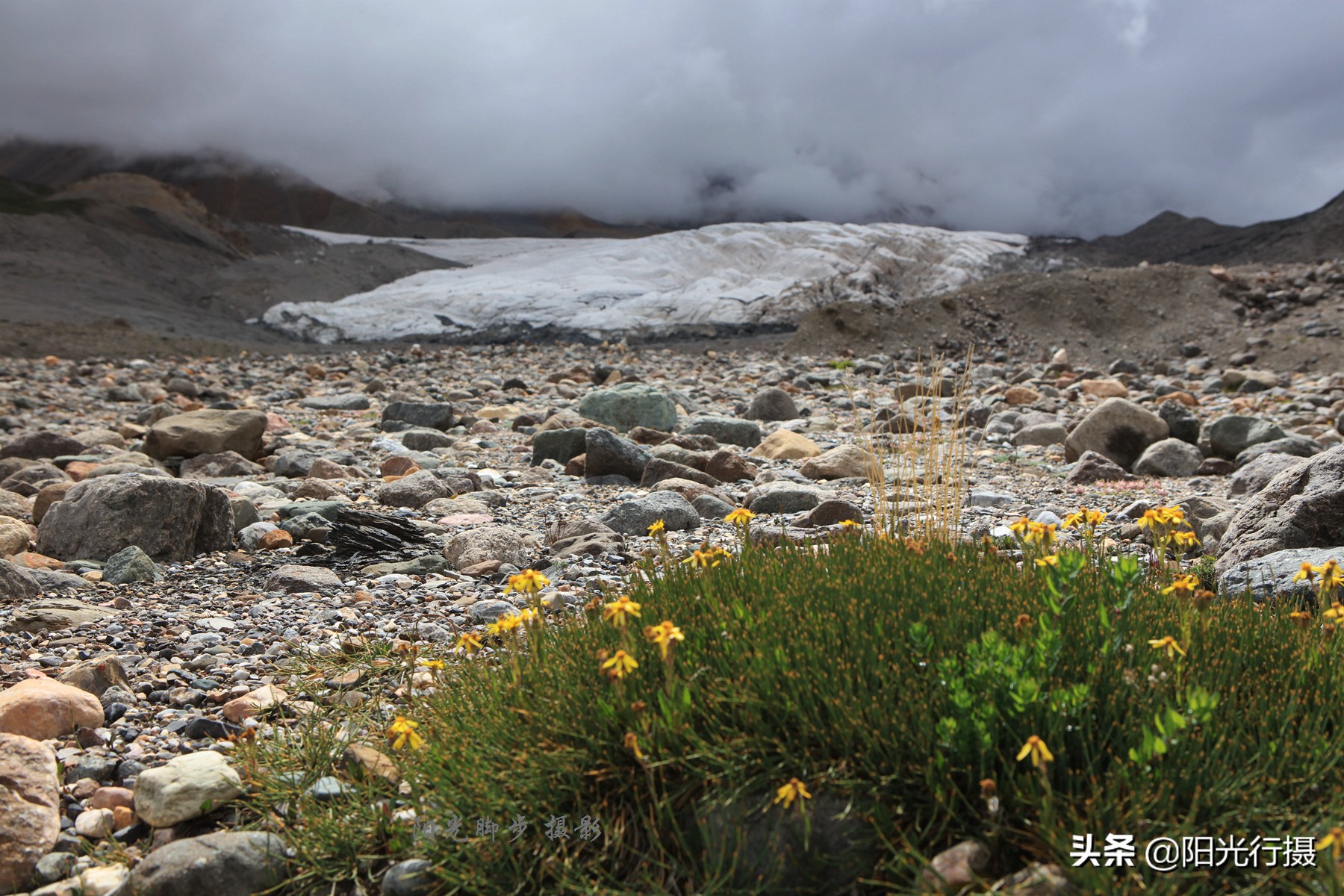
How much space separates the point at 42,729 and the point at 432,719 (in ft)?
5.57

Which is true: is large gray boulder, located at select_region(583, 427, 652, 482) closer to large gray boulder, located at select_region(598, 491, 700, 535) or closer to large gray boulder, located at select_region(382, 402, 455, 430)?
large gray boulder, located at select_region(598, 491, 700, 535)

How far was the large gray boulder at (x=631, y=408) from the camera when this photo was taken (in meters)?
12.7

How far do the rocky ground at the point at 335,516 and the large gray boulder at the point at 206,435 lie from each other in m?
0.03

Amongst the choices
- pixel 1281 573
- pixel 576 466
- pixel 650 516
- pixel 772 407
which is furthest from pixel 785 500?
pixel 772 407

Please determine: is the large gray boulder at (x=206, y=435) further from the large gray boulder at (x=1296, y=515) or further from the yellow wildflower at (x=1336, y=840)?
the yellow wildflower at (x=1336, y=840)

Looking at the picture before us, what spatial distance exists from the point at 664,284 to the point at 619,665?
A: 46459 millimetres

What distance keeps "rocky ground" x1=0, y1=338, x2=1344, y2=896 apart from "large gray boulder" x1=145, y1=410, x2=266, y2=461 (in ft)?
0.11

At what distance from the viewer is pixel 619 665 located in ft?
8.11

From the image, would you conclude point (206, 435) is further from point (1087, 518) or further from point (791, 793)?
point (791, 793)

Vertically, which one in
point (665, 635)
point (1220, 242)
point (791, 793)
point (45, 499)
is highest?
point (1220, 242)

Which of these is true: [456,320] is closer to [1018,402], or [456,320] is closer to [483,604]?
[1018,402]

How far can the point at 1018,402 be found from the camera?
16.4 m

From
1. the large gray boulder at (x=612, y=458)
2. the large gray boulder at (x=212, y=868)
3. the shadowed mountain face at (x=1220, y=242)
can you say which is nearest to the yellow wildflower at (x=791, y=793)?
the large gray boulder at (x=212, y=868)

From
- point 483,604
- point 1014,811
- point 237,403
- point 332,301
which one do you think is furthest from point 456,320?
point 1014,811
